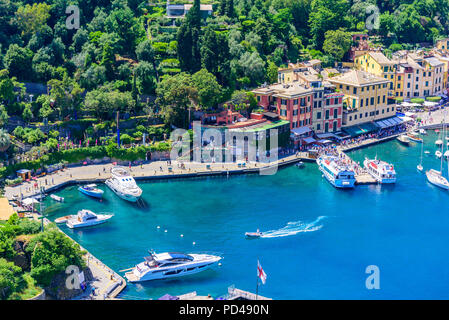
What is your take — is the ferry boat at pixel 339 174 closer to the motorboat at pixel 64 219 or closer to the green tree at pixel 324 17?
the motorboat at pixel 64 219

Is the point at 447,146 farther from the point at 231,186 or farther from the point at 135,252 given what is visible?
the point at 135,252

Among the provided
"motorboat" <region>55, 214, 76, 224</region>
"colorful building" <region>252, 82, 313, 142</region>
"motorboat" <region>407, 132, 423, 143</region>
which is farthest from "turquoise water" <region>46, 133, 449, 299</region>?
"motorboat" <region>407, 132, 423, 143</region>

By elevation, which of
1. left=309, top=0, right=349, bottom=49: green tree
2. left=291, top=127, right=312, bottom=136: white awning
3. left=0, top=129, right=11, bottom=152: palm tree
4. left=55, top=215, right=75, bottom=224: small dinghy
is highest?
left=309, top=0, right=349, bottom=49: green tree

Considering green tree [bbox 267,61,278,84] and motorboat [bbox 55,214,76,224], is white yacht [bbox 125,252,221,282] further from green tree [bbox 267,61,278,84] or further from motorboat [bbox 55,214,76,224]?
green tree [bbox 267,61,278,84]

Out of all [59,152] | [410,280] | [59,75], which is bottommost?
[410,280]

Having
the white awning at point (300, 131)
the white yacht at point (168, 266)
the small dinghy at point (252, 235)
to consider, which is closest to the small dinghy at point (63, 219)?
the white yacht at point (168, 266)

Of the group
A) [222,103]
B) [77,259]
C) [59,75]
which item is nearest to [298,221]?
[77,259]
